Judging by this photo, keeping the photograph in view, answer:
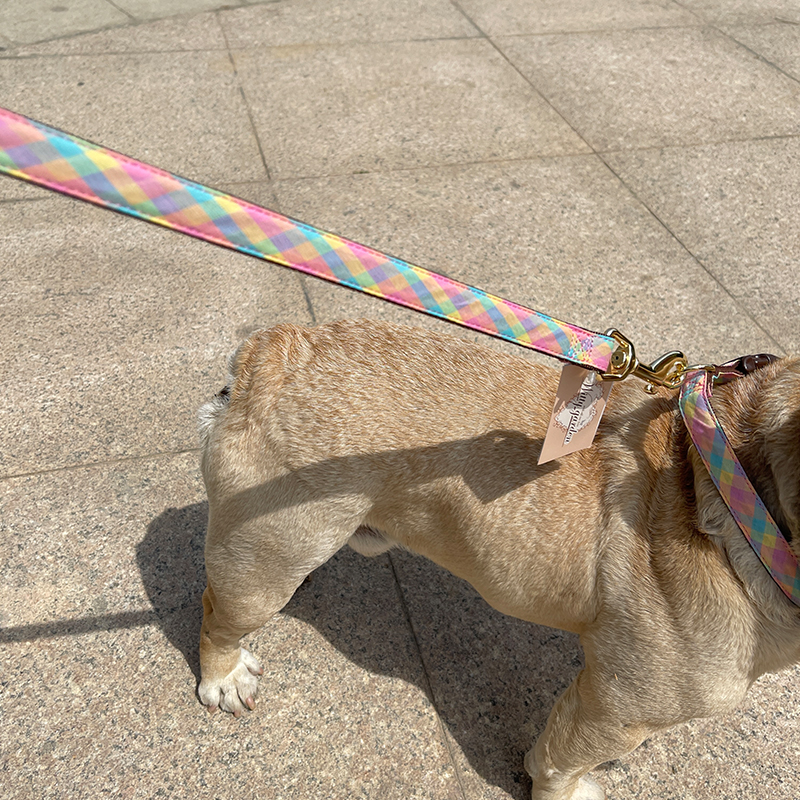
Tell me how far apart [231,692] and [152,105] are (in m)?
4.87

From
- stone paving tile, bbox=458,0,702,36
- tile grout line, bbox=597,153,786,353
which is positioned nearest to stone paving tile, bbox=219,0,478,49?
stone paving tile, bbox=458,0,702,36

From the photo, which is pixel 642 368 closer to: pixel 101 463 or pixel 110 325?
pixel 101 463

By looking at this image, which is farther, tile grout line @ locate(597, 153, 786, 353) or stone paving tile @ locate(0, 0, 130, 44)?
stone paving tile @ locate(0, 0, 130, 44)

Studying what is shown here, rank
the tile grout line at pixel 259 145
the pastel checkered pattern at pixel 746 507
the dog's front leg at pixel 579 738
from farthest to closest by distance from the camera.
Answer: the tile grout line at pixel 259 145, the dog's front leg at pixel 579 738, the pastel checkered pattern at pixel 746 507

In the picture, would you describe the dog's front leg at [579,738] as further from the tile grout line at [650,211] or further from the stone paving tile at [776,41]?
the stone paving tile at [776,41]

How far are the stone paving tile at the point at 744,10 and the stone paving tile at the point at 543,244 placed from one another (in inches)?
141

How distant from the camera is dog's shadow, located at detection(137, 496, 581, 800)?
105 inches

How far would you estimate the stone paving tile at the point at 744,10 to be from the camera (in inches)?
298

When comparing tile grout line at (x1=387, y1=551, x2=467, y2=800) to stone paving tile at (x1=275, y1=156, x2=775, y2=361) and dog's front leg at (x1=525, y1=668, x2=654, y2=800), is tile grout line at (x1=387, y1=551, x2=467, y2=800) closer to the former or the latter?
dog's front leg at (x1=525, y1=668, x2=654, y2=800)

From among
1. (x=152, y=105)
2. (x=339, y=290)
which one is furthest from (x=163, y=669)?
(x=152, y=105)

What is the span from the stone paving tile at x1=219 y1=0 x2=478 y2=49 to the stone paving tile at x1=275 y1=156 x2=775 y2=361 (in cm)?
245

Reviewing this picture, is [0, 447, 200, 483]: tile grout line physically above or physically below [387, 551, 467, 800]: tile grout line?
below

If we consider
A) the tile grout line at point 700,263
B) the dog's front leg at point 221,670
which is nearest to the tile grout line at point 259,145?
the dog's front leg at point 221,670

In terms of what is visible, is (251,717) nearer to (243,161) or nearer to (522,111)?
(243,161)
